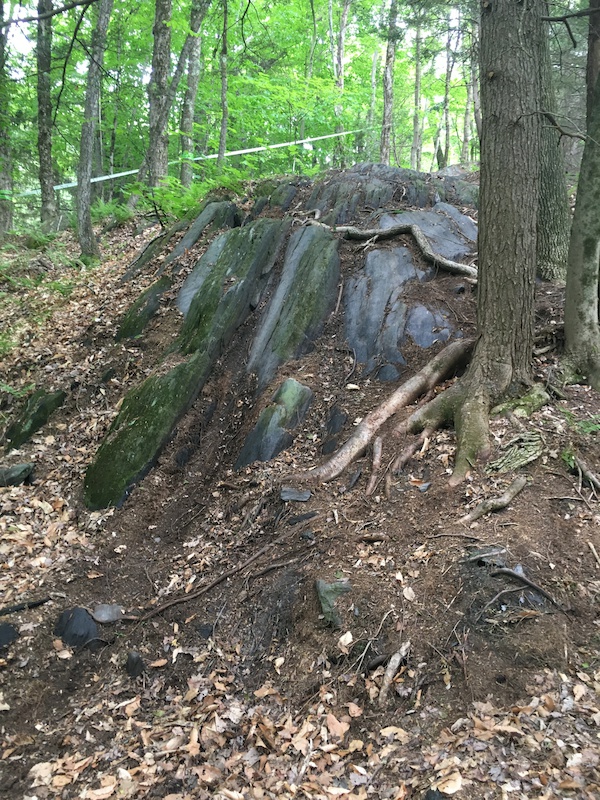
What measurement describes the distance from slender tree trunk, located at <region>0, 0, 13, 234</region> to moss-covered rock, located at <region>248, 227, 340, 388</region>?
7.50 meters

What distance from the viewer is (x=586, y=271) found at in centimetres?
544

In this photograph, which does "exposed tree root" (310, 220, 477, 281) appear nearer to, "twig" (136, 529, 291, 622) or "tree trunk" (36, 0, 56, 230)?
"twig" (136, 529, 291, 622)

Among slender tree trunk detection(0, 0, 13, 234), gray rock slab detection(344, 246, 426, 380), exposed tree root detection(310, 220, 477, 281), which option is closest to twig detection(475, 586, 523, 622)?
gray rock slab detection(344, 246, 426, 380)

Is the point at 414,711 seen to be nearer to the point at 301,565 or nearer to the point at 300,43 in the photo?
the point at 301,565

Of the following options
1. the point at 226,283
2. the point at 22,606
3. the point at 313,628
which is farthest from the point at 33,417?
the point at 313,628

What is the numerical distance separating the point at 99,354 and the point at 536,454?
6.74 meters

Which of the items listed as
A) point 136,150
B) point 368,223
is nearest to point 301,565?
point 368,223

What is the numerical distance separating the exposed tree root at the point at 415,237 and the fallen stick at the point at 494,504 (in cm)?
388

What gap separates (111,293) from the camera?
10.0m

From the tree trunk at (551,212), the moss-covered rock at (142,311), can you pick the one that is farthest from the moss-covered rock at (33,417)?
the tree trunk at (551,212)

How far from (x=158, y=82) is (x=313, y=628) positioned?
1225 cm

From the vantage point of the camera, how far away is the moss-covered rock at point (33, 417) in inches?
299

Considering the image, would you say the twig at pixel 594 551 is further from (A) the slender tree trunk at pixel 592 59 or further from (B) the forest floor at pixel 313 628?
(A) the slender tree trunk at pixel 592 59

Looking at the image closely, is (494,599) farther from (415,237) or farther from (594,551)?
(415,237)
